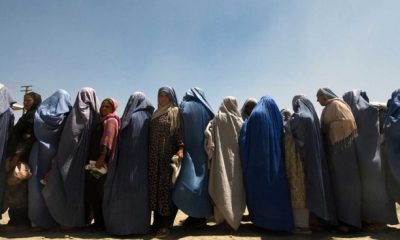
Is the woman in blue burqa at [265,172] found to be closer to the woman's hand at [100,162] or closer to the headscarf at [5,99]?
the woman's hand at [100,162]

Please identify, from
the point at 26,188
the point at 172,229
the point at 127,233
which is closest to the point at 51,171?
the point at 26,188

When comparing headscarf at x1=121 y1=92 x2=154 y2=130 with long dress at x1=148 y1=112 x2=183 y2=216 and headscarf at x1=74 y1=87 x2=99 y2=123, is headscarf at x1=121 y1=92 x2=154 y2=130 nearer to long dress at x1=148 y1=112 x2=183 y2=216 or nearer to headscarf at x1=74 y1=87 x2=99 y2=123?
long dress at x1=148 y1=112 x2=183 y2=216

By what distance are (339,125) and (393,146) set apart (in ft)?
2.35

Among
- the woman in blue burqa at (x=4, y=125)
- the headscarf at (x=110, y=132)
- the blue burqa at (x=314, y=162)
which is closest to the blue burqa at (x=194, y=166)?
the headscarf at (x=110, y=132)

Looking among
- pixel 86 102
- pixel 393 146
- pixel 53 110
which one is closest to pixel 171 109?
pixel 86 102

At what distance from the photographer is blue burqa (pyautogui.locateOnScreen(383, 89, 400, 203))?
3861 millimetres

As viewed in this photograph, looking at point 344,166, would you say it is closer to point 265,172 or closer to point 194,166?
point 265,172

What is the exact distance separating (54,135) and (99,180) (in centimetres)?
85

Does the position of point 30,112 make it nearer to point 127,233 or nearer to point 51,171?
point 51,171

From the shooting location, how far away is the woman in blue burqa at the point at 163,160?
3.91 metres

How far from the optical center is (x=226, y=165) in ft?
13.2

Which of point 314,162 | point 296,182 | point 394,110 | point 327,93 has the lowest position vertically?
point 296,182

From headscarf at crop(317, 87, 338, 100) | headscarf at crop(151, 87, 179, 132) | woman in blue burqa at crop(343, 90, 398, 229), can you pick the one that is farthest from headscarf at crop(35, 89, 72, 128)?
woman in blue burqa at crop(343, 90, 398, 229)

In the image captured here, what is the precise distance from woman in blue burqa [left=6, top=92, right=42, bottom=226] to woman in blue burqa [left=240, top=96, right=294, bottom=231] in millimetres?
2833
